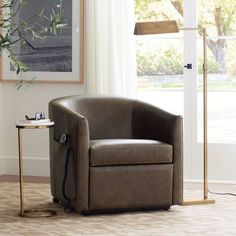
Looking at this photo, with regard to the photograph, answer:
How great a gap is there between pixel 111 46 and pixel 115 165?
1609 mm

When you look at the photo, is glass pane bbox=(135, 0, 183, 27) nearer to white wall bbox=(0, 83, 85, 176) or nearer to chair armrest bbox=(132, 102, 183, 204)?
white wall bbox=(0, 83, 85, 176)

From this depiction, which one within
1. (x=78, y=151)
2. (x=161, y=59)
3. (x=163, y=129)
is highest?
(x=161, y=59)

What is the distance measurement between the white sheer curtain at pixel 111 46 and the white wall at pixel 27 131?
0.51 meters

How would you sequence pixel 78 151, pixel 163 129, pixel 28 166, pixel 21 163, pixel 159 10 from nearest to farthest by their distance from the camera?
pixel 78 151
pixel 21 163
pixel 163 129
pixel 159 10
pixel 28 166

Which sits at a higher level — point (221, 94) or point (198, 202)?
point (221, 94)

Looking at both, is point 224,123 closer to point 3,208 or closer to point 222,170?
point 222,170

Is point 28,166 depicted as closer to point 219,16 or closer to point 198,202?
point 198,202

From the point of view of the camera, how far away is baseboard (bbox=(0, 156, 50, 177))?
7090mm

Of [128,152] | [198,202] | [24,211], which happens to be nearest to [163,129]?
[128,152]

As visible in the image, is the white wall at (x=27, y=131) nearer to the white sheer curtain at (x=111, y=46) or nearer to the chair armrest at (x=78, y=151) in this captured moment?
the white sheer curtain at (x=111, y=46)

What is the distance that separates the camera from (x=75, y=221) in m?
5.20

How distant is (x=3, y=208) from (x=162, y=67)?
2.06m

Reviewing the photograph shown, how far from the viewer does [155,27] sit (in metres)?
5.68

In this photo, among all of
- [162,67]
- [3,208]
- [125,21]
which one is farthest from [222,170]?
[3,208]
